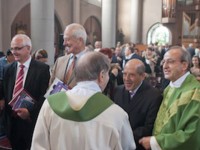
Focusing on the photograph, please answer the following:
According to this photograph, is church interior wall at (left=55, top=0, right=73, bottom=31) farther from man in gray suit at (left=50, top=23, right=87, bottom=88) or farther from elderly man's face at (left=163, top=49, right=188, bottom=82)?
elderly man's face at (left=163, top=49, right=188, bottom=82)

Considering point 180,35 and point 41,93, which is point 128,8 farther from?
point 41,93

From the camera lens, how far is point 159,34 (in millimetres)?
23000

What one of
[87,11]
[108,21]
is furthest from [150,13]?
[108,21]

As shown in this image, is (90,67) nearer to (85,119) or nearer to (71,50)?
(85,119)

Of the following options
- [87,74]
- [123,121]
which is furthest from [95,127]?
[87,74]

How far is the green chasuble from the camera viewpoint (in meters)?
2.68

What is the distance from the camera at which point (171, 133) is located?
279 cm

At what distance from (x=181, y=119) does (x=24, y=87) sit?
68.3 inches

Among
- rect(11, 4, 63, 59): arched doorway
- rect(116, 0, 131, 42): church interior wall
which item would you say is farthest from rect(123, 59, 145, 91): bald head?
rect(116, 0, 131, 42): church interior wall

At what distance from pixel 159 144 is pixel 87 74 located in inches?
40.9

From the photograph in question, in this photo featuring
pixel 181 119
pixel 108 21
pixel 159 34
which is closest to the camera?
pixel 181 119

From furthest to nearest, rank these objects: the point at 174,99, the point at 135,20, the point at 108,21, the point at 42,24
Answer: the point at 135,20 → the point at 108,21 → the point at 42,24 → the point at 174,99

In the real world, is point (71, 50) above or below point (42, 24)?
below

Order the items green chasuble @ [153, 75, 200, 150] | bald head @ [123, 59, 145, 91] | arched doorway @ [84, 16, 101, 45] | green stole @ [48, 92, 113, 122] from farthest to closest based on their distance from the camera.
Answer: arched doorway @ [84, 16, 101, 45], bald head @ [123, 59, 145, 91], green chasuble @ [153, 75, 200, 150], green stole @ [48, 92, 113, 122]
